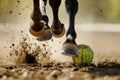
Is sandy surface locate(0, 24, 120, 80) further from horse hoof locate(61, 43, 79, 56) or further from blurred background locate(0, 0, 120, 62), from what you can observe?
horse hoof locate(61, 43, 79, 56)

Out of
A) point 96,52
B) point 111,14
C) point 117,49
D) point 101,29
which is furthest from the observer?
point 111,14

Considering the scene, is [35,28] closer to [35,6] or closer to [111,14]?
[35,6]

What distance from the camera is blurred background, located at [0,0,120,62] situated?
12.6 metres

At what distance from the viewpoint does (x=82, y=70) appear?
855 cm

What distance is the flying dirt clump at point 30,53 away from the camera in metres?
9.98

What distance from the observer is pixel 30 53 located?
10.1 meters

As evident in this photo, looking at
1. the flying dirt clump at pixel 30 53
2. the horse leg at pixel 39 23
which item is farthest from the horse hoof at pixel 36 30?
the flying dirt clump at pixel 30 53

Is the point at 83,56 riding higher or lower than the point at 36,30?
lower

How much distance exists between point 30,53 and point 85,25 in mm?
8679

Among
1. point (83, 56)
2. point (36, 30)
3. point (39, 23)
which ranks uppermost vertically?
point (39, 23)

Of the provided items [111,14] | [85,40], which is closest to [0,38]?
[85,40]

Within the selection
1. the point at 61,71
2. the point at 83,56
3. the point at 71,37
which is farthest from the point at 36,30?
the point at 83,56

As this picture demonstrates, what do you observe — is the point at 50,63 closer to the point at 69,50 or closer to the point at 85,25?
the point at 69,50

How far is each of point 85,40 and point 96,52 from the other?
1676 mm
